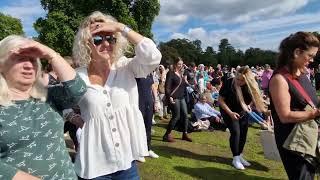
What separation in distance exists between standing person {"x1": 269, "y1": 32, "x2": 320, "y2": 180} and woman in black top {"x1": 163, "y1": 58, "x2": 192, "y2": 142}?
19.6ft

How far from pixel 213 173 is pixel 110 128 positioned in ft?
15.5

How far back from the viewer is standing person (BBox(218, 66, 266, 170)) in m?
7.95

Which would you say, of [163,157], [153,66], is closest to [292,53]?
[153,66]

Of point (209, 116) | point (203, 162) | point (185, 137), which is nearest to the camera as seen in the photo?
point (203, 162)

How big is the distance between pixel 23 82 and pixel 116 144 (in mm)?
805

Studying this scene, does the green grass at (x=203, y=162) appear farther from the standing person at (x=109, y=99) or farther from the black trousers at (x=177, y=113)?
the standing person at (x=109, y=99)

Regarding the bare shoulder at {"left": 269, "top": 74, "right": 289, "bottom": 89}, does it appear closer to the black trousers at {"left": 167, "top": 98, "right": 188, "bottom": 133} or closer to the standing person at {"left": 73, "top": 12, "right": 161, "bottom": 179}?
the standing person at {"left": 73, "top": 12, "right": 161, "bottom": 179}

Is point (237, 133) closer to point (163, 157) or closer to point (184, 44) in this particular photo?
point (163, 157)

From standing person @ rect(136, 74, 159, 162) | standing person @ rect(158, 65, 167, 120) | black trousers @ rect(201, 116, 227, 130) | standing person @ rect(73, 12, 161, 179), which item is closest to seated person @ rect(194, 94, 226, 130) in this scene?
black trousers @ rect(201, 116, 227, 130)

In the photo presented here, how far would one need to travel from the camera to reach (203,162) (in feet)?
27.9

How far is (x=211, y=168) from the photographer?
316 inches

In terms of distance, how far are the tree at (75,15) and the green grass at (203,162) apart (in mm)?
26022

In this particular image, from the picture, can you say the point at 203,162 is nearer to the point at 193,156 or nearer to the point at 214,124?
the point at 193,156

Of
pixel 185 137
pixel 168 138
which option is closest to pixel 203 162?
pixel 168 138
